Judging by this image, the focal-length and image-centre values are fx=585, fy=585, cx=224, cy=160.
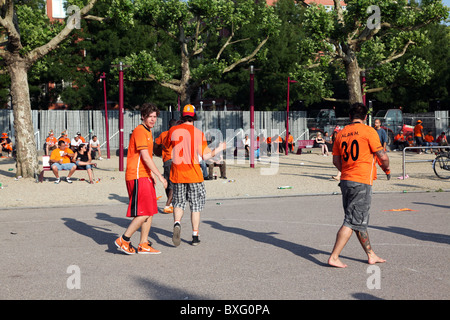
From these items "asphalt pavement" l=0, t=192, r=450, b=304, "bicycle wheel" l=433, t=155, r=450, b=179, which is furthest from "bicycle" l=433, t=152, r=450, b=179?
"asphalt pavement" l=0, t=192, r=450, b=304

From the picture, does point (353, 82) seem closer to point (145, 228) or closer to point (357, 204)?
point (145, 228)

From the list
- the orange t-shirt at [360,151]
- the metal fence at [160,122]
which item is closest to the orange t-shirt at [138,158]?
the orange t-shirt at [360,151]

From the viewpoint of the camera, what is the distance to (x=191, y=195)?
765 cm

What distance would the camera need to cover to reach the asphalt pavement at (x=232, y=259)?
17.4ft

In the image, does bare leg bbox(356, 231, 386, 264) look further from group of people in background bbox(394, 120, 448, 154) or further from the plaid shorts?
group of people in background bbox(394, 120, 448, 154)

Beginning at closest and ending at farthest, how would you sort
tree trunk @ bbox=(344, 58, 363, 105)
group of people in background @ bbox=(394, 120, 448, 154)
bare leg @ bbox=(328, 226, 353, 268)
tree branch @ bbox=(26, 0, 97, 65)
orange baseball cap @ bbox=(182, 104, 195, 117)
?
bare leg @ bbox=(328, 226, 353, 268)
orange baseball cap @ bbox=(182, 104, 195, 117)
tree branch @ bbox=(26, 0, 97, 65)
tree trunk @ bbox=(344, 58, 363, 105)
group of people in background @ bbox=(394, 120, 448, 154)

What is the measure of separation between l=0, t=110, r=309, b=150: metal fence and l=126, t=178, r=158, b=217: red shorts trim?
1079 inches

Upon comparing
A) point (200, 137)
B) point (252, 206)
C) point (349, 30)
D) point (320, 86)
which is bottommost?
point (252, 206)

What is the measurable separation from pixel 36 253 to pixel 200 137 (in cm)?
253

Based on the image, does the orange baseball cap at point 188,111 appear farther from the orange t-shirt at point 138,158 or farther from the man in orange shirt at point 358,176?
the man in orange shirt at point 358,176

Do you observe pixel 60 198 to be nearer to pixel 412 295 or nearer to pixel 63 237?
pixel 63 237

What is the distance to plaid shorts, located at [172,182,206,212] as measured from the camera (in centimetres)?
766

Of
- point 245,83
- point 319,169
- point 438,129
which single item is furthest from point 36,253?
point 245,83
